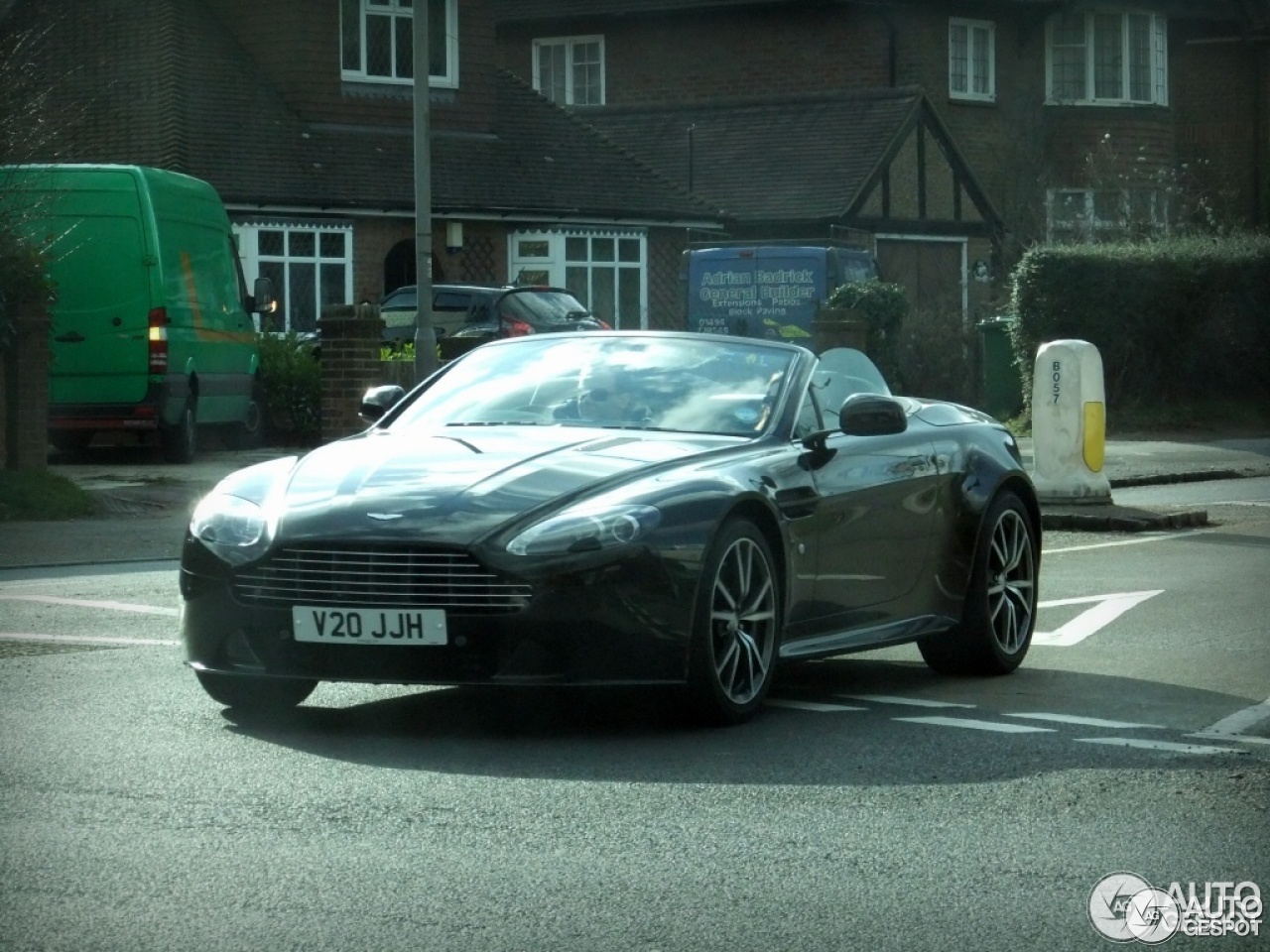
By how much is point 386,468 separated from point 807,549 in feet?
4.96

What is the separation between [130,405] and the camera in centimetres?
2198

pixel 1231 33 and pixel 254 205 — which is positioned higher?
pixel 1231 33

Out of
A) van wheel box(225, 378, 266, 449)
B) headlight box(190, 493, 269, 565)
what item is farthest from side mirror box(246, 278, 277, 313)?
headlight box(190, 493, 269, 565)

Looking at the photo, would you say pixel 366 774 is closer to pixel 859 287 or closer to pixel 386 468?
pixel 386 468

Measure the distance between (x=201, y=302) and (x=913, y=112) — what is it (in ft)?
77.0

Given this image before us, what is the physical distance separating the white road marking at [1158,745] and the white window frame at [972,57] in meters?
40.7

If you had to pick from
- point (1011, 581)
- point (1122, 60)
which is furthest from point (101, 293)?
point (1122, 60)

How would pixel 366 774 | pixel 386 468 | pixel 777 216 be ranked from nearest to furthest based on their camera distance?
pixel 366 774 < pixel 386 468 < pixel 777 216

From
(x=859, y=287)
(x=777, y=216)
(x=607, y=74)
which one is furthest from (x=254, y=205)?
(x=607, y=74)

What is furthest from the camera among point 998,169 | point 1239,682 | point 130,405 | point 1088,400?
point 998,169

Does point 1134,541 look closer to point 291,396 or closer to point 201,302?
point 201,302

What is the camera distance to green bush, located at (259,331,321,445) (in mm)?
26078

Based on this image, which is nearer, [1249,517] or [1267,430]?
[1249,517]

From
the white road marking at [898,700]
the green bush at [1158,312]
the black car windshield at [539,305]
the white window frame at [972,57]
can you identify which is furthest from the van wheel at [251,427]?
the white window frame at [972,57]
